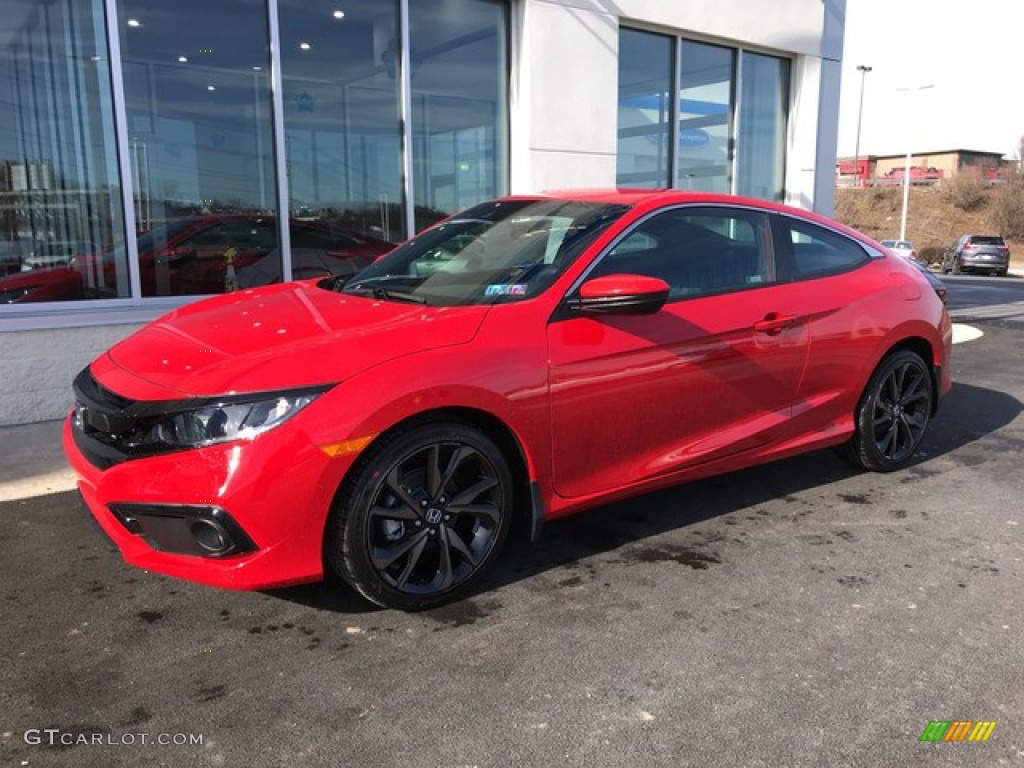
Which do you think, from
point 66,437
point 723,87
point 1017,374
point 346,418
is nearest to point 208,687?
point 346,418

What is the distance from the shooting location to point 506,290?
3334mm

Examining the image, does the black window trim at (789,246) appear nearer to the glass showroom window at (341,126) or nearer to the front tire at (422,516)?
the front tire at (422,516)

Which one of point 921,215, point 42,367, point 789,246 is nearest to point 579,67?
point 789,246

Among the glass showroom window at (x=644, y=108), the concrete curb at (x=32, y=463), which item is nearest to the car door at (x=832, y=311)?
the concrete curb at (x=32, y=463)

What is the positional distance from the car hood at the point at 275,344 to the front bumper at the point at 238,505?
23 cm

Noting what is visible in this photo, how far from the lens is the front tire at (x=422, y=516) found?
2.82 m

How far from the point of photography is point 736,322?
3.83m

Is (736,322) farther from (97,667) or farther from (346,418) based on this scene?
(97,667)

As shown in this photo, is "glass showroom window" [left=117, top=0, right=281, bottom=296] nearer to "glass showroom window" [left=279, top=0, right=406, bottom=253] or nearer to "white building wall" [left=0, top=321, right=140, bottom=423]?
"glass showroom window" [left=279, top=0, right=406, bottom=253]

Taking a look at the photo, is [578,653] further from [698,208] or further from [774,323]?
[698,208]

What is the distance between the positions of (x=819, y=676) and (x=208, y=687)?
6.38ft

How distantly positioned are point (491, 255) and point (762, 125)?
28.6ft

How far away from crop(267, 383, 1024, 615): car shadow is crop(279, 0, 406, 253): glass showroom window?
4.62 meters

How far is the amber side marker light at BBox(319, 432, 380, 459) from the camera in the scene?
8.85ft
